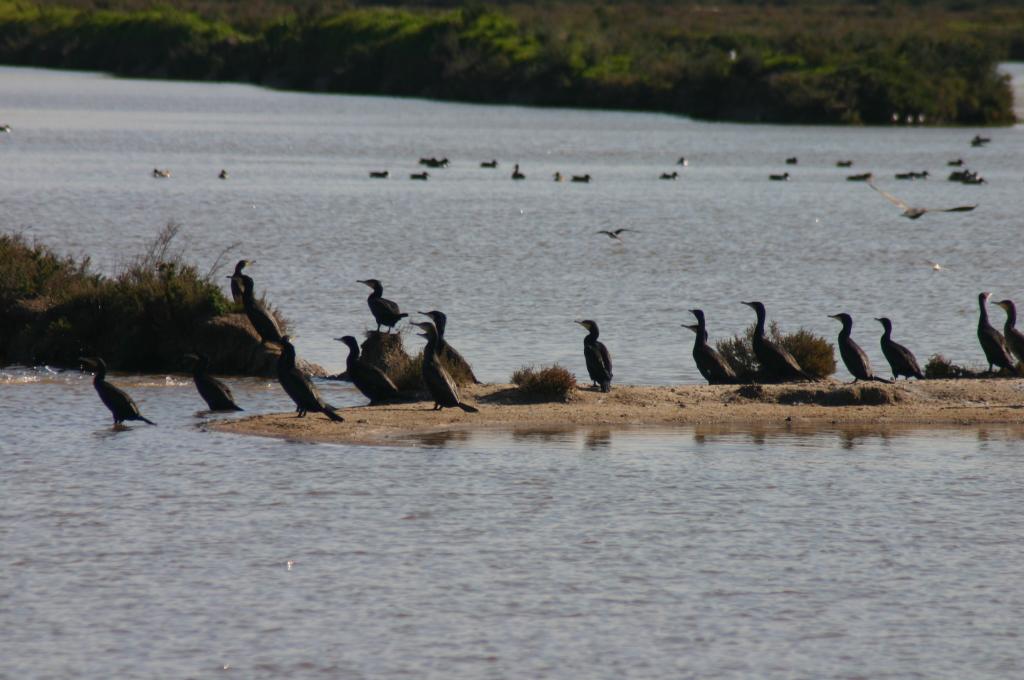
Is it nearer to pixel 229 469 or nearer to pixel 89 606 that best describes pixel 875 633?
pixel 89 606

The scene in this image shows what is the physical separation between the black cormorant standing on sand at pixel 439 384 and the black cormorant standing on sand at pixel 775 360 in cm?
361

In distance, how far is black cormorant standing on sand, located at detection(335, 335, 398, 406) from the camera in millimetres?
18969

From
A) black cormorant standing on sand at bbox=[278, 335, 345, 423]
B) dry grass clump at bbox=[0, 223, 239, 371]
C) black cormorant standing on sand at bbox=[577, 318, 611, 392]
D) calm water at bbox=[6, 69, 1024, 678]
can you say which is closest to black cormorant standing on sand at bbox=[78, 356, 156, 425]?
calm water at bbox=[6, 69, 1024, 678]

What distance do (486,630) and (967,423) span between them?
29.4 ft

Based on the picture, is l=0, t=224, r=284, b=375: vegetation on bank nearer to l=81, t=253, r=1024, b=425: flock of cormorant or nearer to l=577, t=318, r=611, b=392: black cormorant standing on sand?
l=81, t=253, r=1024, b=425: flock of cormorant

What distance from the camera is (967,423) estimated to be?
18859mm

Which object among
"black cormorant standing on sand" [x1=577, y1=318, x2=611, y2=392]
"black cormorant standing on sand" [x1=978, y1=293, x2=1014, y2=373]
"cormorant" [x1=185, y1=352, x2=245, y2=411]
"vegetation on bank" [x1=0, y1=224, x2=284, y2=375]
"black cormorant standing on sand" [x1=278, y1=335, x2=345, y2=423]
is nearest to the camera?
"black cormorant standing on sand" [x1=278, y1=335, x2=345, y2=423]

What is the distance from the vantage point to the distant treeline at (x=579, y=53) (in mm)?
80812

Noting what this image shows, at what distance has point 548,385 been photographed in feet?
62.7

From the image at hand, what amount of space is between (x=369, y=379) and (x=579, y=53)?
74015 millimetres

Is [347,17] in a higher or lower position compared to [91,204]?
higher

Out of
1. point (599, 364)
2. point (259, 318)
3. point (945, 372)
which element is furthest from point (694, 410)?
point (259, 318)

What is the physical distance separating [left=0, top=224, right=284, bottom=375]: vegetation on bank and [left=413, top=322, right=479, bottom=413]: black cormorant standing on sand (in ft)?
12.2

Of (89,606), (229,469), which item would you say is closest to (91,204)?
(229,469)
